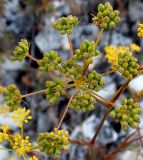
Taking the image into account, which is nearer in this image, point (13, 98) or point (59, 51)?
point (13, 98)

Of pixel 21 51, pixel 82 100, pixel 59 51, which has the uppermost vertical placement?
pixel 59 51

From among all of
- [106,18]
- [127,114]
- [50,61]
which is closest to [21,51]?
[50,61]

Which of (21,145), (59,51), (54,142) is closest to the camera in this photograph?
(54,142)

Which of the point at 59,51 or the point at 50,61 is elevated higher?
the point at 59,51

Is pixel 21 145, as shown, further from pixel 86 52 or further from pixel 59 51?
pixel 59 51

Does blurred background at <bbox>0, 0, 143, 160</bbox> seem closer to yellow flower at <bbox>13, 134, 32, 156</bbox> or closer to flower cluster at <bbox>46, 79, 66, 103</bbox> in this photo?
yellow flower at <bbox>13, 134, 32, 156</bbox>

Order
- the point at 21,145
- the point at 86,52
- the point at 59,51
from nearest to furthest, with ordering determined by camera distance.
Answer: the point at 86,52 < the point at 21,145 < the point at 59,51

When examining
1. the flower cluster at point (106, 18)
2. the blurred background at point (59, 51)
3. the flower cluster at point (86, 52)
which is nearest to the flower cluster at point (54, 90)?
the flower cluster at point (86, 52)

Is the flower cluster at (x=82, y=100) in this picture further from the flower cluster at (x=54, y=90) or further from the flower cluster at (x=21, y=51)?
the flower cluster at (x=21, y=51)
